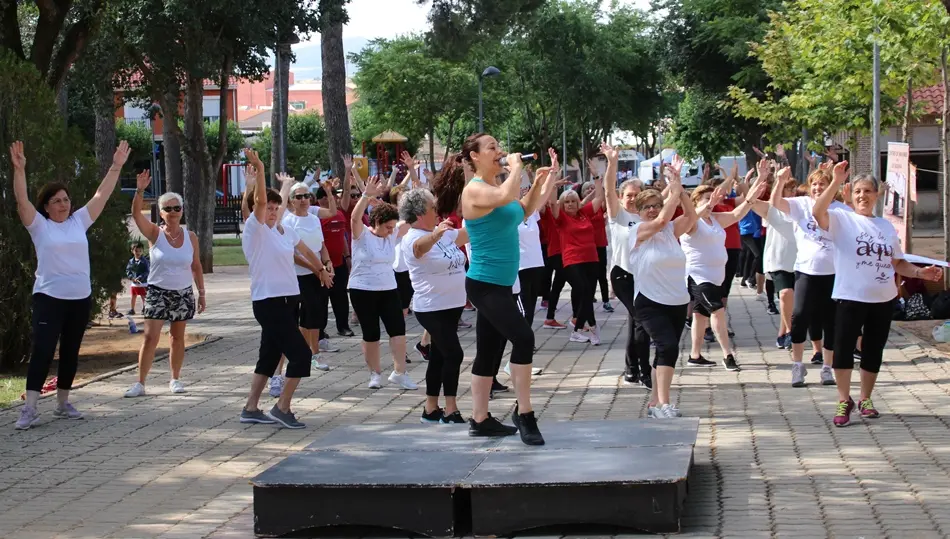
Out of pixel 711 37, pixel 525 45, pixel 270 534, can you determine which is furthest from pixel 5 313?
pixel 525 45

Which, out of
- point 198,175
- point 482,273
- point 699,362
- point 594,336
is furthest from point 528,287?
point 198,175

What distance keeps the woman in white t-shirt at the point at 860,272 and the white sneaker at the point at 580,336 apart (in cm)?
583

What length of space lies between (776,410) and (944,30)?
683 centimetres

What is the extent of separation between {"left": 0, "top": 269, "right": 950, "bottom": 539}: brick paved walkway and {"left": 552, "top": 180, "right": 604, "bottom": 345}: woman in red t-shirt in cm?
96

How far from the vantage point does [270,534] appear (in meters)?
6.48

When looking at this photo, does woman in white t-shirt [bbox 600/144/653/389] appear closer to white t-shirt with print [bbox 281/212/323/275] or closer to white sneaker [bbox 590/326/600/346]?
white sneaker [bbox 590/326/600/346]

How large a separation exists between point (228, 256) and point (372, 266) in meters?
23.7

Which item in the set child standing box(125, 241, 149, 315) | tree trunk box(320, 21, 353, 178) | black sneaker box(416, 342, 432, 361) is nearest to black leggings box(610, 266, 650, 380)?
black sneaker box(416, 342, 432, 361)

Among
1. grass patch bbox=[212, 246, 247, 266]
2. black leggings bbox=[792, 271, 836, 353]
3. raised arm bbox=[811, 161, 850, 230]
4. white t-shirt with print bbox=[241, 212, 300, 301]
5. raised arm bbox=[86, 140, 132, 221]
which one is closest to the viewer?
raised arm bbox=[811, 161, 850, 230]

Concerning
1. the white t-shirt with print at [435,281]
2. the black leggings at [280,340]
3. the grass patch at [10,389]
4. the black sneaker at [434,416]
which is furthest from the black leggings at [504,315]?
the grass patch at [10,389]

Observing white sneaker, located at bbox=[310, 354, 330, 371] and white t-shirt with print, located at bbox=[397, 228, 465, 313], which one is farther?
white sneaker, located at bbox=[310, 354, 330, 371]

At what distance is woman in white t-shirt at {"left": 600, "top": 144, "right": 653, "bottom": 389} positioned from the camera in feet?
31.8

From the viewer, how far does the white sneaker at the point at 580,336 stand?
14.6m

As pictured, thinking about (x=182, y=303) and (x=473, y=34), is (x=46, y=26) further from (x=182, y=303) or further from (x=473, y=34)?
(x=473, y=34)
